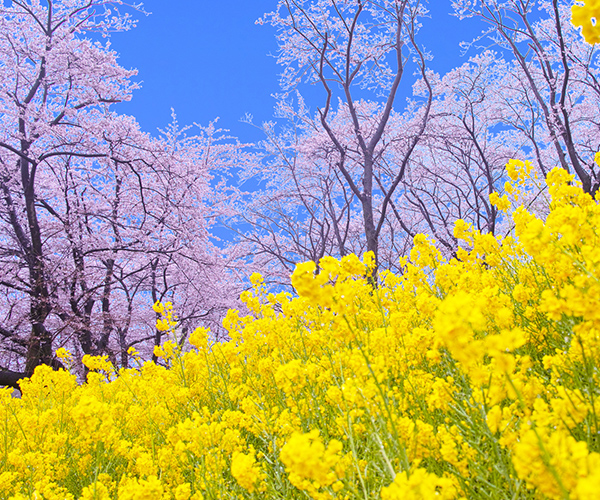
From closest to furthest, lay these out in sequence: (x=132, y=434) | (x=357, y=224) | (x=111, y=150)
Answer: (x=132, y=434)
(x=111, y=150)
(x=357, y=224)

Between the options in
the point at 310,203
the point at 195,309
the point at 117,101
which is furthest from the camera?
the point at 310,203

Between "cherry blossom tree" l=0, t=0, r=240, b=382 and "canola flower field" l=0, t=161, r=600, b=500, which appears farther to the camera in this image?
"cherry blossom tree" l=0, t=0, r=240, b=382

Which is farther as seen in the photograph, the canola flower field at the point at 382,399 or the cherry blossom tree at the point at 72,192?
the cherry blossom tree at the point at 72,192

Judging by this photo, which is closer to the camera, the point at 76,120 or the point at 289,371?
the point at 289,371

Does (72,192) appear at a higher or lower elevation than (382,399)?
higher

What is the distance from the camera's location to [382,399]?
1.65 meters

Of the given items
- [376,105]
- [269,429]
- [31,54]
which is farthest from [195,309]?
[269,429]

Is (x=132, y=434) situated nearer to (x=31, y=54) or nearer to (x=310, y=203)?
(x=31, y=54)

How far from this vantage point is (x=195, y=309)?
1694cm

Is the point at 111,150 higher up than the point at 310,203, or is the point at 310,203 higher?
the point at 310,203

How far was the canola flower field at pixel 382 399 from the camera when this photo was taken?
1.22m

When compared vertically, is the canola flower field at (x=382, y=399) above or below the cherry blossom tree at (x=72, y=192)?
A: below

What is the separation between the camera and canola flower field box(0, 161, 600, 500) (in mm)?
1224

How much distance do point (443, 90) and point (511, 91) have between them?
3046 millimetres
